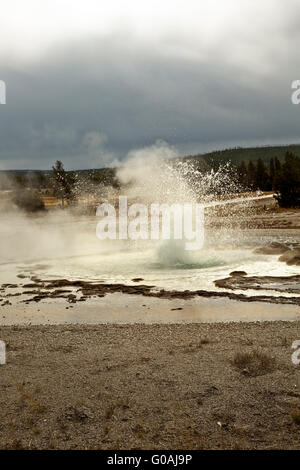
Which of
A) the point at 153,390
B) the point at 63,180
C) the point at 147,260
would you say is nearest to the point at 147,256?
the point at 147,260

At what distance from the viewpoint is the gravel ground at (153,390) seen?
6.80 meters

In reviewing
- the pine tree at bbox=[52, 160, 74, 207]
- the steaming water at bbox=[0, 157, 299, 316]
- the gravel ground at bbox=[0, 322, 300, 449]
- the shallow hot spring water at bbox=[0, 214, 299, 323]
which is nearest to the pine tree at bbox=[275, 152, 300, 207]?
the steaming water at bbox=[0, 157, 299, 316]

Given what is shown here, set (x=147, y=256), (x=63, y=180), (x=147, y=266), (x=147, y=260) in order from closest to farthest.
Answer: (x=147, y=266), (x=147, y=260), (x=147, y=256), (x=63, y=180)

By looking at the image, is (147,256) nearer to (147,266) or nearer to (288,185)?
(147,266)

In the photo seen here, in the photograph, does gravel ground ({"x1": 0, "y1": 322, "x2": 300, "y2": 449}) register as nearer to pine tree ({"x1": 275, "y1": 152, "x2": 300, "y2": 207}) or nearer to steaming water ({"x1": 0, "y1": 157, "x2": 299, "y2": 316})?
steaming water ({"x1": 0, "y1": 157, "x2": 299, "y2": 316})

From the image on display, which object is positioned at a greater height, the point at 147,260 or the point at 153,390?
the point at 147,260

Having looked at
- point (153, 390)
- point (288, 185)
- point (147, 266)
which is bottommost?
point (153, 390)

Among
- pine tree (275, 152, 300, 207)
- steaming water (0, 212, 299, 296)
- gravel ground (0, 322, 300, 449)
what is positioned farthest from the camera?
pine tree (275, 152, 300, 207)

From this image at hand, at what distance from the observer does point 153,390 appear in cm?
830

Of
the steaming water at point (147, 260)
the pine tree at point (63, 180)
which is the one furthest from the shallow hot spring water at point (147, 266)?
the pine tree at point (63, 180)

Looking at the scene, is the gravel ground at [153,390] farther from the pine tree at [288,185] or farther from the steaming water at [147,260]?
the pine tree at [288,185]

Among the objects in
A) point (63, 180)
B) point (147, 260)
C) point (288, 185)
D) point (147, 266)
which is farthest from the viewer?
point (63, 180)

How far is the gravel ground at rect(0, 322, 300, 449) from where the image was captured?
680 centimetres
